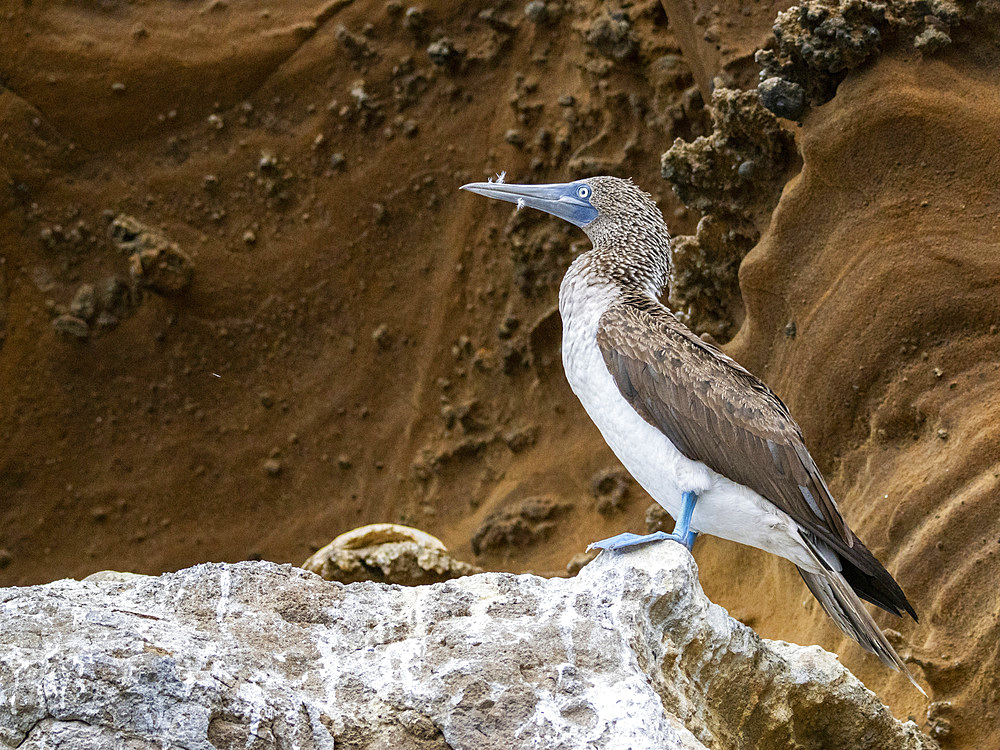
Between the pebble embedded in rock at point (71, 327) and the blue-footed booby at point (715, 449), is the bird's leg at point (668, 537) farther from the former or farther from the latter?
the pebble embedded in rock at point (71, 327)

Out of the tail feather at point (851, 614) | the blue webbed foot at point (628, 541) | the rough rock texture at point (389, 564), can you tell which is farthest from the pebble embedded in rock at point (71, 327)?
the tail feather at point (851, 614)

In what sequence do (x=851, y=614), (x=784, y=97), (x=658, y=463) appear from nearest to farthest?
(x=851, y=614) → (x=658, y=463) → (x=784, y=97)

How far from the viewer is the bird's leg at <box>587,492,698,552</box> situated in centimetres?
393

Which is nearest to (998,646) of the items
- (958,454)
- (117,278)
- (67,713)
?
(958,454)

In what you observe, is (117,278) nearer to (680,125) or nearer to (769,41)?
(680,125)

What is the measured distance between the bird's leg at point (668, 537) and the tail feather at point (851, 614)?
1.81 feet

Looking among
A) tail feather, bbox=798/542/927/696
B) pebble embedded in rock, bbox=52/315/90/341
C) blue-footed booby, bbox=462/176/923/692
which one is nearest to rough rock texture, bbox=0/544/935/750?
tail feather, bbox=798/542/927/696

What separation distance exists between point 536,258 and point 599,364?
572 centimetres

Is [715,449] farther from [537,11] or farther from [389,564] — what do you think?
[537,11]

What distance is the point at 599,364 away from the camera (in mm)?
4855

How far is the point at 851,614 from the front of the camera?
14.5 feet

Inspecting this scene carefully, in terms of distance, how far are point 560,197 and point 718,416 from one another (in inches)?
69.2

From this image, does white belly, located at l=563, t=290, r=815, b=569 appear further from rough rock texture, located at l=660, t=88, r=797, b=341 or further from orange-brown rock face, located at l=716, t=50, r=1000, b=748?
rough rock texture, located at l=660, t=88, r=797, b=341

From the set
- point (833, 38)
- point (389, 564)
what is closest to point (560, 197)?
point (833, 38)
